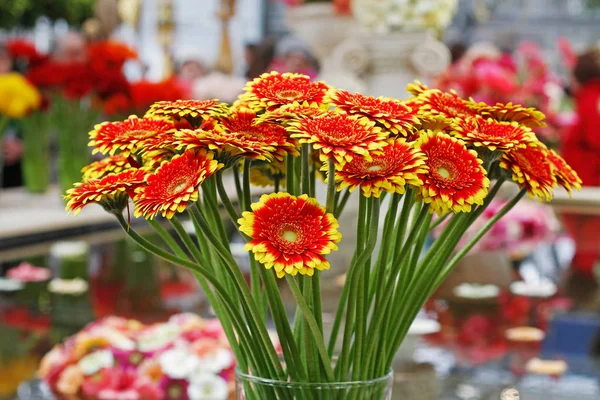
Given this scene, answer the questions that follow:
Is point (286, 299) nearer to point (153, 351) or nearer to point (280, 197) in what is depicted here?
point (153, 351)

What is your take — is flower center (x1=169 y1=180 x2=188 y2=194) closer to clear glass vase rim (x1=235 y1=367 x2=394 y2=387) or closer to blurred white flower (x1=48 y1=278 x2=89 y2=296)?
clear glass vase rim (x1=235 y1=367 x2=394 y2=387)

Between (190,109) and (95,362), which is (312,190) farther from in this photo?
(95,362)

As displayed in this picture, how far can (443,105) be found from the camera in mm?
546

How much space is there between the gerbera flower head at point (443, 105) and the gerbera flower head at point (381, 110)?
0.7 inches

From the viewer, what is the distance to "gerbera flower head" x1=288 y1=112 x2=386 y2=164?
45 cm

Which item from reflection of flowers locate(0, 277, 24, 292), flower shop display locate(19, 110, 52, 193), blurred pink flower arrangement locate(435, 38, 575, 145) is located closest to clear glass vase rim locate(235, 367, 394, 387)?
reflection of flowers locate(0, 277, 24, 292)

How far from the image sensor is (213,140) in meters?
0.46

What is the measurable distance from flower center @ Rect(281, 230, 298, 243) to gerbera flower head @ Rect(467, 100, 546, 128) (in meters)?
0.17

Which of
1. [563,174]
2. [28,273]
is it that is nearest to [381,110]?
[563,174]

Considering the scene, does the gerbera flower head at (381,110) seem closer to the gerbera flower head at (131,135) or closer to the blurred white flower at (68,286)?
the gerbera flower head at (131,135)

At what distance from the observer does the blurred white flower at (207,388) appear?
979mm

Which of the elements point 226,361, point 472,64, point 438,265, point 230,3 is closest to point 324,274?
point 226,361

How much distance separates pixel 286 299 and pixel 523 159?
0.94m

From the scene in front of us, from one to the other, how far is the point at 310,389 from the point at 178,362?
22.7 inches
